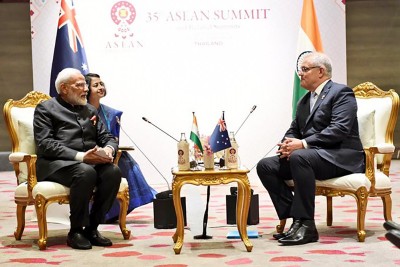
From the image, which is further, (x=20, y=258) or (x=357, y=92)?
(x=357, y=92)

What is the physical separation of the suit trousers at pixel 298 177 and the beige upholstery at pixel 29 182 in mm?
1015

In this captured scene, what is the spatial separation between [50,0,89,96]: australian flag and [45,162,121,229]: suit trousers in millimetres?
2519

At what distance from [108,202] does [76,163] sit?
13.0 inches

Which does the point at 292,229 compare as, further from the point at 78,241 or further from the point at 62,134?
the point at 62,134

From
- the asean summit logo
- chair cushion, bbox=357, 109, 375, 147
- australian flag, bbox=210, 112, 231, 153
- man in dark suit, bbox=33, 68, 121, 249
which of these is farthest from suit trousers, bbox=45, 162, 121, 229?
the asean summit logo

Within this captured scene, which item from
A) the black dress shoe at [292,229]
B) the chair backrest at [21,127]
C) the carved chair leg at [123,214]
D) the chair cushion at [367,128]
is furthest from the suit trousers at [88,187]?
the chair cushion at [367,128]

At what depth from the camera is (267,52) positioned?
27.0 feet

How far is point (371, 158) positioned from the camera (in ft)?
15.2

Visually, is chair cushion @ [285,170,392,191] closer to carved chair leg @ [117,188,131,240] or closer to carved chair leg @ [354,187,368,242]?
carved chair leg @ [354,187,368,242]

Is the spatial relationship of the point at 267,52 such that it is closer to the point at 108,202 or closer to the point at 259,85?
the point at 259,85

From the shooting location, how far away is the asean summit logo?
817cm

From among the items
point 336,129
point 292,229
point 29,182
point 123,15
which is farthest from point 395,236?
point 123,15

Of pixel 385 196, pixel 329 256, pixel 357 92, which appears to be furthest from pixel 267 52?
pixel 329 256

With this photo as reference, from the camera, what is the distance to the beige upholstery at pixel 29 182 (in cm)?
446
